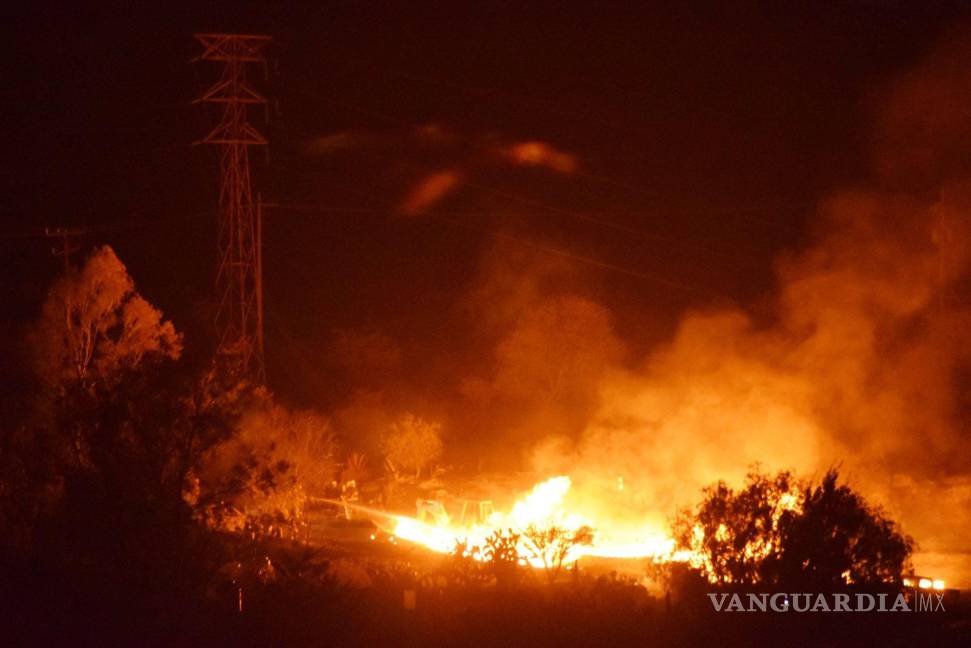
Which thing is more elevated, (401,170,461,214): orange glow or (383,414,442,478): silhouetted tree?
(401,170,461,214): orange glow

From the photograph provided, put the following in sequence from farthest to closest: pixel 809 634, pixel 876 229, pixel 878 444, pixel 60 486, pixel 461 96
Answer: pixel 461 96, pixel 876 229, pixel 878 444, pixel 60 486, pixel 809 634

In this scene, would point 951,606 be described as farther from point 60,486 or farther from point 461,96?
point 461,96

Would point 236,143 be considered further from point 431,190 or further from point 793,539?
point 431,190

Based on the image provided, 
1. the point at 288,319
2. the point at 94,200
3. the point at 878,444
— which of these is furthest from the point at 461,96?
the point at 878,444

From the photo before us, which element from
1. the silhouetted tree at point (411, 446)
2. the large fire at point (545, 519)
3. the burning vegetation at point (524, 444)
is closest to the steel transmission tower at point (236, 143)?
the burning vegetation at point (524, 444)

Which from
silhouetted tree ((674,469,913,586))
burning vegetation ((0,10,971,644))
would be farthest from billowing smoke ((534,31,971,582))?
silhouetted tree ((674,469,913,586))

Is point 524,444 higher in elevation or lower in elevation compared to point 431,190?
lower

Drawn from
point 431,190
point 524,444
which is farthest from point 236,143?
point 431,190

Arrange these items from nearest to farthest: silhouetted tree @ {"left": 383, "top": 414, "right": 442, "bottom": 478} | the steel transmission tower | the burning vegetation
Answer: the burning vegetation, the steel transmission tower, silhouetted tree @ {"left": 383, "top": 414, "right": 442, "bottom": 478}

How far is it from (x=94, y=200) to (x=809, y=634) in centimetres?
4932

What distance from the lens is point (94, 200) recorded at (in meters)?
58.4

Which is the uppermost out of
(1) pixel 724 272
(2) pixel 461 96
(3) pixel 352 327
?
(2) pixel 461 96

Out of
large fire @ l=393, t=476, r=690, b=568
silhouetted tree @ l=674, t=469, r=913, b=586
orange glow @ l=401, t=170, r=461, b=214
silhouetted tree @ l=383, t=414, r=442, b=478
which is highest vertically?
orange glow @ l=401, t=170, r=461, b=214

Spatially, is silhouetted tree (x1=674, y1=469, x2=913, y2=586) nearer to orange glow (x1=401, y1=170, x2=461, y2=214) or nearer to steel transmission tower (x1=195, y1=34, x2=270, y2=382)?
steel transmission tower (x1=195, y1=34, x2=270, y2=382)
